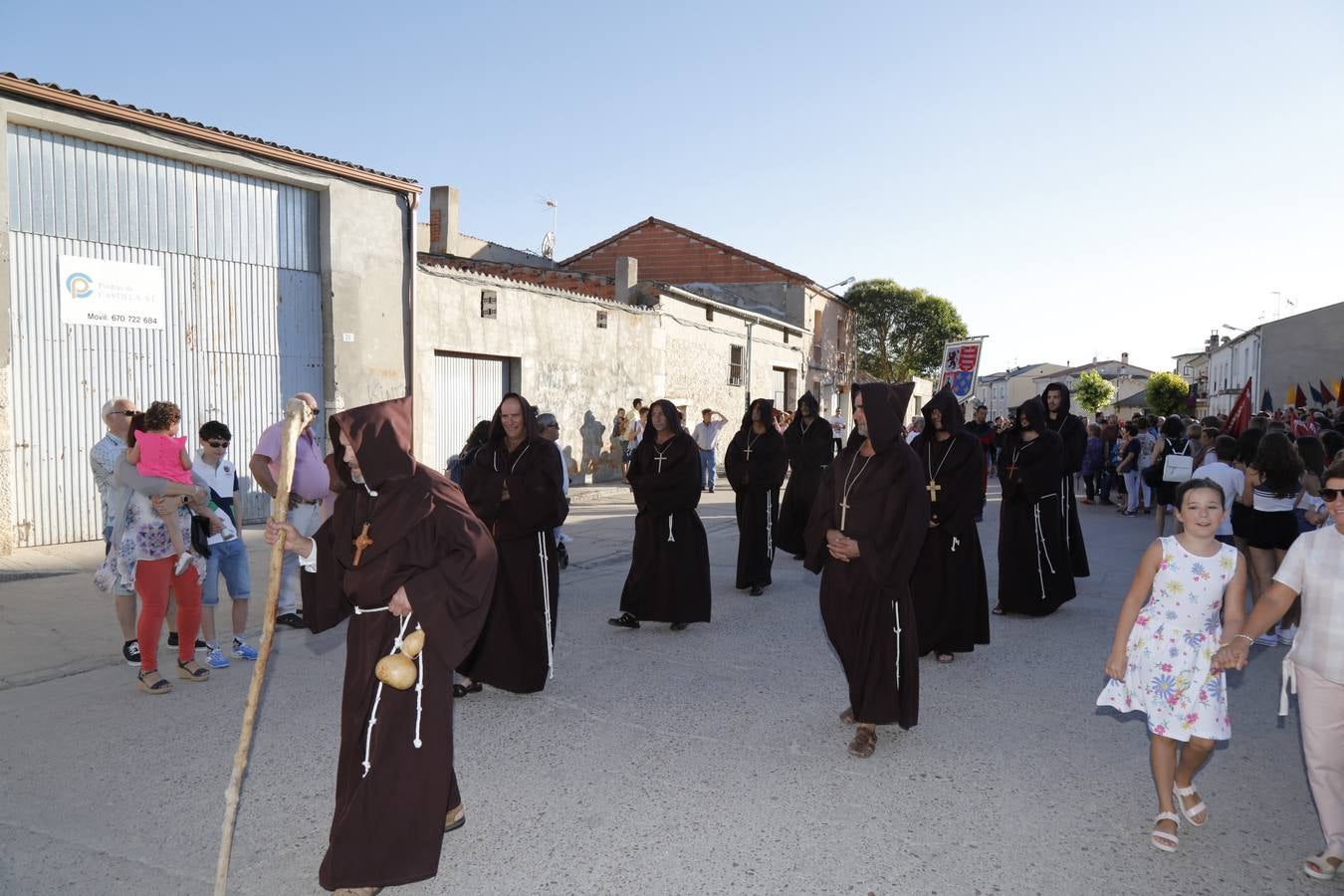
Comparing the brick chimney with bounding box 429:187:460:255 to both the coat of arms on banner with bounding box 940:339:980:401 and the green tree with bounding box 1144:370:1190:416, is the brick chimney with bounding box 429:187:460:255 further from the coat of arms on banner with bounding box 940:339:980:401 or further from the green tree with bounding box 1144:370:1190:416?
the green tree with bounding box 1144:370:1190:416

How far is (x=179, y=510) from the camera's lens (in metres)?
5.74

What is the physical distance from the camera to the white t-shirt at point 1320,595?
3.34 m

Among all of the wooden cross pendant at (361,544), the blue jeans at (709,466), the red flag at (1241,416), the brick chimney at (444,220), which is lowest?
the blue jeans at (709,466)

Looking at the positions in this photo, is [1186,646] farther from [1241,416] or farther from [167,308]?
[167,308]

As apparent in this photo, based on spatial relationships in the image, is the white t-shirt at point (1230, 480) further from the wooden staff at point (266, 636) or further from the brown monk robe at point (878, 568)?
the wooden staff at point (266, 636)

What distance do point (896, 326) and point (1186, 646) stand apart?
1609 inches

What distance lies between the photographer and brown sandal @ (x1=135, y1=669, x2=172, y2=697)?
5.40 m

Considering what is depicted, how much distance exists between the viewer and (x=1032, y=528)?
25.8 ft

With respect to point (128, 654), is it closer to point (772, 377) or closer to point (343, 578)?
point (343, 578)

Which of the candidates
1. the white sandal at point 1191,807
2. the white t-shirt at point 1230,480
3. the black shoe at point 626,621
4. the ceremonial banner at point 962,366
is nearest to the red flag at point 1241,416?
the ceremonial banner at point 962,366

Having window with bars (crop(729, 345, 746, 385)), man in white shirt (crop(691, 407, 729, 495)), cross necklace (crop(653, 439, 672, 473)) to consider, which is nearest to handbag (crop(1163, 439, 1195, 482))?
cross necklace (crop(653, 439, 672, 473))

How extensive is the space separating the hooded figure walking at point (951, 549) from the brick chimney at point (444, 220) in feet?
57.3

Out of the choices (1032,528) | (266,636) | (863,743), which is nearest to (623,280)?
(1032,528)

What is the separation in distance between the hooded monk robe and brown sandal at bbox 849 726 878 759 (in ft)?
6.96
